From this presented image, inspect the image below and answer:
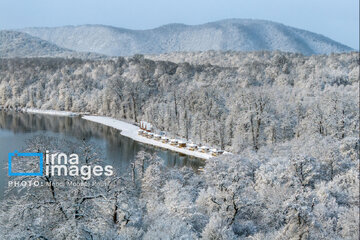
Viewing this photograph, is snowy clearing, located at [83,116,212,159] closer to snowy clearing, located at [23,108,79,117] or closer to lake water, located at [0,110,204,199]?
lake water, located at [0,110,204,199]

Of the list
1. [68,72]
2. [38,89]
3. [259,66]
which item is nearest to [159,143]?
[259,66]

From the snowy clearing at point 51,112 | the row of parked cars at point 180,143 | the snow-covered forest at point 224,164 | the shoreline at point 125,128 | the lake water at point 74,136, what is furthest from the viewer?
the snowy clearing at point 51,112

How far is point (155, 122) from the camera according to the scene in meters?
59.7

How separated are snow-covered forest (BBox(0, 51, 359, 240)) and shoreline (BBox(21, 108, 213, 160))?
329 cm

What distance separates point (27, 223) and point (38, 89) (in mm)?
89838

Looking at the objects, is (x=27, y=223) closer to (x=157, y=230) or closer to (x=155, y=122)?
(x=157, y=230)

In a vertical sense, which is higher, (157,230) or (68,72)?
(68,72)

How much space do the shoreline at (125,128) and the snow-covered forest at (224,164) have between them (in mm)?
3288

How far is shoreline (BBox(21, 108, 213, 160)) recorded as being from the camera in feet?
147

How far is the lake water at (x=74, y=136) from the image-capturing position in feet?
132

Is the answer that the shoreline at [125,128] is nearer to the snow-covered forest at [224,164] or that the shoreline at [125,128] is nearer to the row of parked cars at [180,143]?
the row of parked cars at [180,143]

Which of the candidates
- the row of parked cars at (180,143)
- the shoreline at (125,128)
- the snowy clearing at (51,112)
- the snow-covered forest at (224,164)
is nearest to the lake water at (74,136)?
the shoreline at (125,128)

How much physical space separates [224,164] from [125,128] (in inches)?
1340

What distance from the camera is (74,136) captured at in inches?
2125
